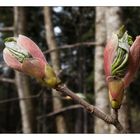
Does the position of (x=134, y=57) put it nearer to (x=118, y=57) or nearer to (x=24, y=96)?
(x=118, y=57)

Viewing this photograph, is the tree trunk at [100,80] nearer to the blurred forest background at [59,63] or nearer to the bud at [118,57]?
the blurred forest background at [59,63]

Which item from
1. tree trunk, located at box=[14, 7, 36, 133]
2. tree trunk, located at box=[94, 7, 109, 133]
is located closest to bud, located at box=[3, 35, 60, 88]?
tree trunk, located at box=[94, 7, 109, 133]

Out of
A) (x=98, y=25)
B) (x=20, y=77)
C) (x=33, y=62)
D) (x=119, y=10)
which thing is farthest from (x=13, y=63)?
(x=20, y=77)

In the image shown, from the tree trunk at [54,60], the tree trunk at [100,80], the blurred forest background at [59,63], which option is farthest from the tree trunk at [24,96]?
the tree trunk at [100,80]

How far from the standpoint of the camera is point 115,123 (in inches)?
14.6

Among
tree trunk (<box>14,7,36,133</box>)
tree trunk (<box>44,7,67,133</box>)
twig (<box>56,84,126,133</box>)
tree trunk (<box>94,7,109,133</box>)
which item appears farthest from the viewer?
tree trunk (<box>44,7,67,133</box>)

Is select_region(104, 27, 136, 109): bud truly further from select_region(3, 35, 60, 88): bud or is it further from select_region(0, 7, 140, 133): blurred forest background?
select_region(0, 7, 140, 133): blurred forest background

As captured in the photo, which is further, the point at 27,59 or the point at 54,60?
the point at 54,60

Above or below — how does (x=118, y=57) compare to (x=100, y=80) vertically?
above

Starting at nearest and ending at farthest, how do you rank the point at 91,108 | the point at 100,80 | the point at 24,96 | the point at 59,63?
the point at 91,108
the point at 100,80
the point at 24,96
the point at 59,63

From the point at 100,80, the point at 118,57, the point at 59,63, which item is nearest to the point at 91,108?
the point at 118,57

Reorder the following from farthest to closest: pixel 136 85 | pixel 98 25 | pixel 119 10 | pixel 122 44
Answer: pixel 136 85
pixel 98 25
pixel 119 10
pixel 122 44
